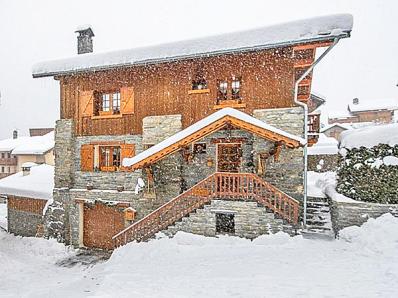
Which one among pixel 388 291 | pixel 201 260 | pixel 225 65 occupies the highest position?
pixel 225 65

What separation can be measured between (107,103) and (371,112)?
45.0 metres

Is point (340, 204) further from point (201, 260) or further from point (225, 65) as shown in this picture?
point (225, 65)

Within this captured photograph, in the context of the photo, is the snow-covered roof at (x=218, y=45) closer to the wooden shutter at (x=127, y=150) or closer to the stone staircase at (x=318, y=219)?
the wooden shutter at (x=127, y=150)

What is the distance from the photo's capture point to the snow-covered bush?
964 centimetres

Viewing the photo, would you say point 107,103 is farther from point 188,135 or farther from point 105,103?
point 188,135

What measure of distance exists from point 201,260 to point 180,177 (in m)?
4.54

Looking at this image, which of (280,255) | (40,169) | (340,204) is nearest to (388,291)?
(280,255)

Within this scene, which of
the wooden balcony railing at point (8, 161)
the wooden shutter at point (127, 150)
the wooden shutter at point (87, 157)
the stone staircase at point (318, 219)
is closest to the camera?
the stone staircase at point (318, 219)

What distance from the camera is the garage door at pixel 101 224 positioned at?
14805 millimetres

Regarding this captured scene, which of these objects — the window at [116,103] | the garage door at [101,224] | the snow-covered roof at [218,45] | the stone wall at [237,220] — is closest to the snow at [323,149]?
the snow-covered roof at [218,45]

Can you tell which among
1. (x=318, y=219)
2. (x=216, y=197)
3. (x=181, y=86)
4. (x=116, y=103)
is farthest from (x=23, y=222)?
(x=318, y=219)

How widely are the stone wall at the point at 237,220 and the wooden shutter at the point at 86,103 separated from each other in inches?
290

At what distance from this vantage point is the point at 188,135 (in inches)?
443

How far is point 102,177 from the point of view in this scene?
1481 centimetres
